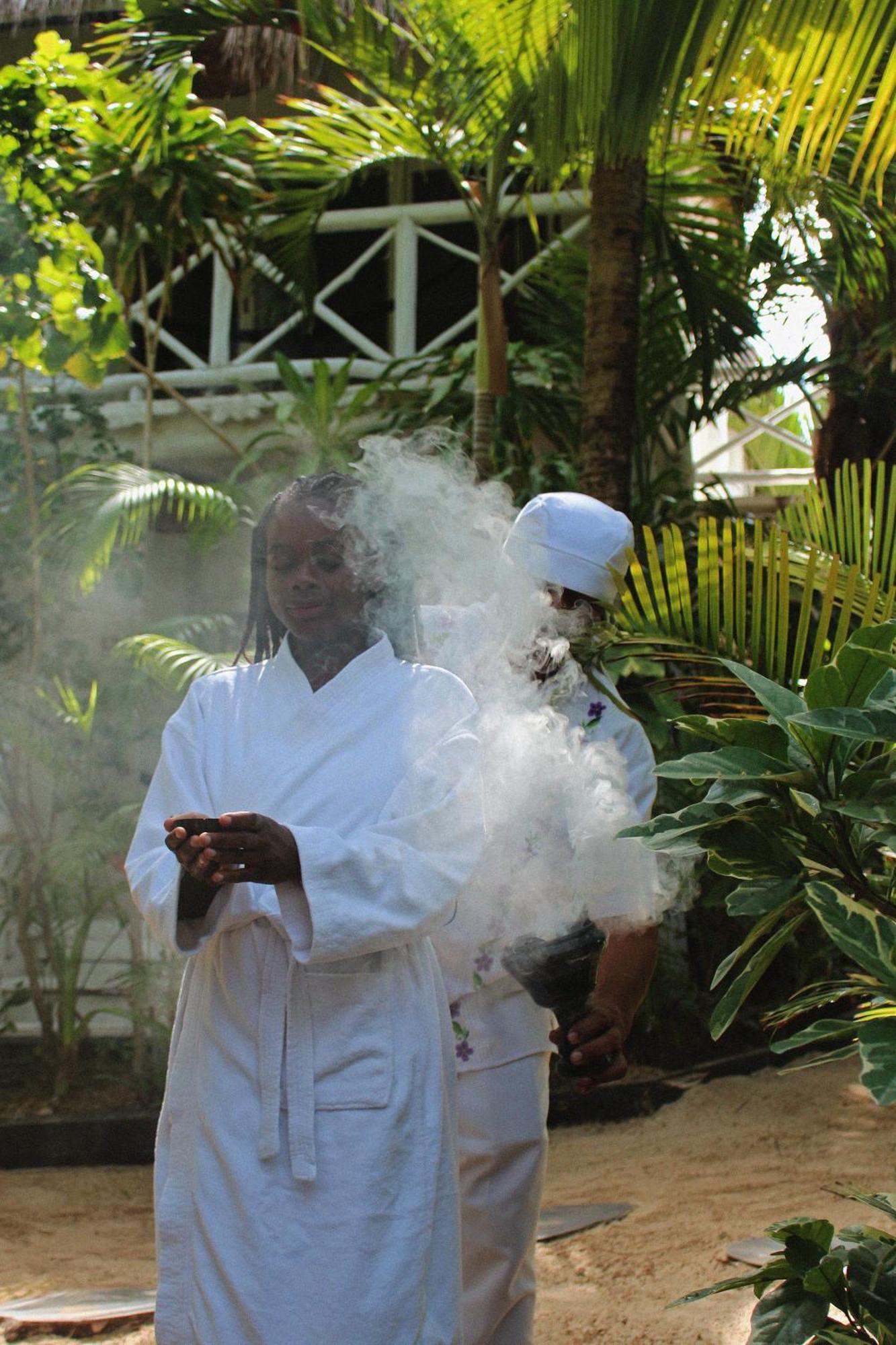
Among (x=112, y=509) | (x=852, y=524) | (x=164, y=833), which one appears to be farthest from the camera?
(x=112, y=509)

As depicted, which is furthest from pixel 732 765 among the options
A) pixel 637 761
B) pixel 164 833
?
pixel 637 761

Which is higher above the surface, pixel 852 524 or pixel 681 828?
pixel 852 524

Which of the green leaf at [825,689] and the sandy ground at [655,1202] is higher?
the green leaf at [825,689]

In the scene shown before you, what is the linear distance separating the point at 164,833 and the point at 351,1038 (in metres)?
0.45

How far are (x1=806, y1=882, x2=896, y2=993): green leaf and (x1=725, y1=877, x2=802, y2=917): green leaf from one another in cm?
10

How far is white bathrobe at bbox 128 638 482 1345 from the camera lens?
2.23m

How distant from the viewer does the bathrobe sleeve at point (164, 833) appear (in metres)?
2.29

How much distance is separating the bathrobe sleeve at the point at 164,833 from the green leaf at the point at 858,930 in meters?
0.94

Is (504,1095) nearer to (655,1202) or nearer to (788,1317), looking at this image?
(788,1317)

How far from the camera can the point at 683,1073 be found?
6.41 m

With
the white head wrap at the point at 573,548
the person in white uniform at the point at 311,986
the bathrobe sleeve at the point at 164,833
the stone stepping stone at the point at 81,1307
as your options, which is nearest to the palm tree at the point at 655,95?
the white head wrap at the point at 573,548

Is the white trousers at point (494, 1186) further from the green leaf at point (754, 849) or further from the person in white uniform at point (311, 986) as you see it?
the green leaf at point (754, 849)

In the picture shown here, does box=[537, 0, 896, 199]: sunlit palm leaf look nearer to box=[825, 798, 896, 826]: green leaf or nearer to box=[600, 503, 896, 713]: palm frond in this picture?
box=[600, 503, 896, 713]: palm frond

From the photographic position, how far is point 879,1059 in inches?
65.9
